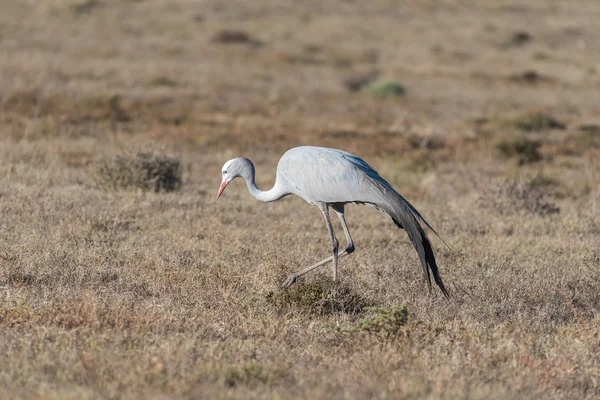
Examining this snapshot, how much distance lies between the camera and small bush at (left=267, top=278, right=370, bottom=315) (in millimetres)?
6422

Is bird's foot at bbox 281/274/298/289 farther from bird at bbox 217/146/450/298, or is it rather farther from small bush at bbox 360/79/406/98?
small bush at bbox 360/79/406/98

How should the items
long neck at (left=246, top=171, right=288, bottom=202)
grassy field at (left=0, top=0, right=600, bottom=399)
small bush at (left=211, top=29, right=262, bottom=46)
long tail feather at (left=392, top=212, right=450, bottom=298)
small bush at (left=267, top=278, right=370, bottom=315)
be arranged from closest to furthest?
grassy field at (left=0, top=0, right=600, bottom=399) → long tail feather at (left=392, top=212, right=450, bottom=298) → small bush at (left=267, top=278, right=370, bottom=315) → long neck at (left=246, top=171, right=288, bottom=202) → small bush at (left=211, top=29, right=262, bottom=46)

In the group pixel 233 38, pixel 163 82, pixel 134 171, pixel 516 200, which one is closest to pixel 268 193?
pixel 134 171

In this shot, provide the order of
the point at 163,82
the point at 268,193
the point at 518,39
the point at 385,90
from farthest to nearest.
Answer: the point at 518,39 < the point at 385,90 < the point at 163,82 < the point at 268,193

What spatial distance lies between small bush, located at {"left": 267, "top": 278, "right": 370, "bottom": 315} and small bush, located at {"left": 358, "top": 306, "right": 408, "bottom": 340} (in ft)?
2.17

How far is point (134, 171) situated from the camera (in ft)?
36.1

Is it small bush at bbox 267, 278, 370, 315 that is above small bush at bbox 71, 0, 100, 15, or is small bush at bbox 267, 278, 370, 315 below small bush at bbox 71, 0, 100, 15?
above

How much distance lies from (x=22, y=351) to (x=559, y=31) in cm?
4457

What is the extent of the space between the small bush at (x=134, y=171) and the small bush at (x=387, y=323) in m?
5.78

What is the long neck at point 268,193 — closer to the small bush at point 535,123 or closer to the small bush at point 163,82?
the small bush at point 535,123

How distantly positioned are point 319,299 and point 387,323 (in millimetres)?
876

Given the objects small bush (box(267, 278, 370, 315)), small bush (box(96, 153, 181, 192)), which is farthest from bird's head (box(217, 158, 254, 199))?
small bush (box(96, 153, 181, 192))

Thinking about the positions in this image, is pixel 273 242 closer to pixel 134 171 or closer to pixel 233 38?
pixel 134 171

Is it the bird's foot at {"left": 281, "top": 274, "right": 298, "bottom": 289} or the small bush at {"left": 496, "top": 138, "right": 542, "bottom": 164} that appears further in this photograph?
the small bush at {"left": 496, "top": 138, "right": 542, "bottom": 164}
